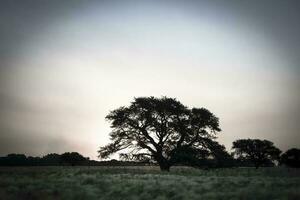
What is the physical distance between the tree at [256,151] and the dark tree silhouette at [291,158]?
11948 millimetres

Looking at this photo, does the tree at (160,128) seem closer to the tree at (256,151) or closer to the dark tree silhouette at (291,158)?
the tree at (256,151)

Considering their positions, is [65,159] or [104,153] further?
[65,159]

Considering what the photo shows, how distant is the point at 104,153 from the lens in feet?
152

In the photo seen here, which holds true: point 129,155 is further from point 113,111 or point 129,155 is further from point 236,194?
point 236,194

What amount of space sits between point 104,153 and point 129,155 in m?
3.22

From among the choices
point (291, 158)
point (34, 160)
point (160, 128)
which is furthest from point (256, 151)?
point (34, 160)

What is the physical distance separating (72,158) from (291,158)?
188 ft

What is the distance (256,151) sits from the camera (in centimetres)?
7988

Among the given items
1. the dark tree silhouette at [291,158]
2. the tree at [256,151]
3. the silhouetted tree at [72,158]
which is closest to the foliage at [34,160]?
the silhouetted tree at [72,158]

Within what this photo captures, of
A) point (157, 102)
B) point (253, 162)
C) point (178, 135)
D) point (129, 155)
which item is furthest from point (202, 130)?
point (253, 162)

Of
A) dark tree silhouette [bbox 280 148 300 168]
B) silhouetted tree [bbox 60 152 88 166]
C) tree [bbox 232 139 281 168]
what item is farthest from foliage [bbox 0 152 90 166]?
dark tree silhouette [bbox 280 148 300 168]

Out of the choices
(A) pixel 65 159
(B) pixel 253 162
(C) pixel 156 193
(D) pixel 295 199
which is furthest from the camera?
(A) pixel 65 159

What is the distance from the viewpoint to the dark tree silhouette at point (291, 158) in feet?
304

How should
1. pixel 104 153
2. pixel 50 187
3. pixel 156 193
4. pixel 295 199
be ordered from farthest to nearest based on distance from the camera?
pixel 104 153 → pixel 50 187 → pixel 156 193 → pixel 295 199
